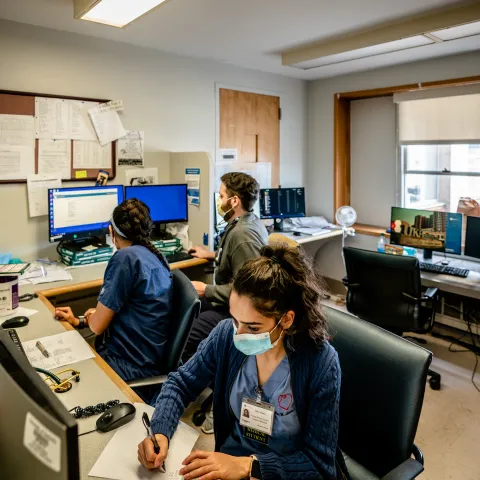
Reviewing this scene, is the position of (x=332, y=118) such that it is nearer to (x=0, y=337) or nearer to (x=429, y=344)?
(x=429, y=344)

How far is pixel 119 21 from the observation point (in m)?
2.50

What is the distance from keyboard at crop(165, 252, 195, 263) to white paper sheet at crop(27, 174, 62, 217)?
0.93m

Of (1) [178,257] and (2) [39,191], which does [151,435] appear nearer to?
(1) [178,257]

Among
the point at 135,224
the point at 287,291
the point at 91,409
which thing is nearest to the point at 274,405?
the point at 287,291

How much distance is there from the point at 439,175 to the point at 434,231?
77 centimetres

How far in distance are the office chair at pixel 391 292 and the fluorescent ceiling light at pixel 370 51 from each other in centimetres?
155

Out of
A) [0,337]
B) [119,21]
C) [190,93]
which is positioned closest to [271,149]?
[190,93]

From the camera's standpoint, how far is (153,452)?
3.52 feet

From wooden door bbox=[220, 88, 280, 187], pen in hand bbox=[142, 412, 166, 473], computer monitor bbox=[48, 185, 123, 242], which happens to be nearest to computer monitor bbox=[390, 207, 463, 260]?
wooden door bbox=[220, 88, 280, 187]

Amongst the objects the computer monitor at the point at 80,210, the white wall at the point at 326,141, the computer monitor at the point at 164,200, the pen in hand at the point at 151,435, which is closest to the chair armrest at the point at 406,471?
the pen in hand at the point at 151,435

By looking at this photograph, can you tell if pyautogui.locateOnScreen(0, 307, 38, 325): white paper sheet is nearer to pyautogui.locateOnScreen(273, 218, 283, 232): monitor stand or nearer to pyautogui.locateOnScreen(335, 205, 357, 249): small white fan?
pyautogui.locateOnScreen(273, 218, 283, 232): monitor stand

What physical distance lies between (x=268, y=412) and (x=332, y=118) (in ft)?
13.1

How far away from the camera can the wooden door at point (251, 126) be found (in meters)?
4.07

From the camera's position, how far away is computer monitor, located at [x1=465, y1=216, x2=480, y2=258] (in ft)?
10.5
